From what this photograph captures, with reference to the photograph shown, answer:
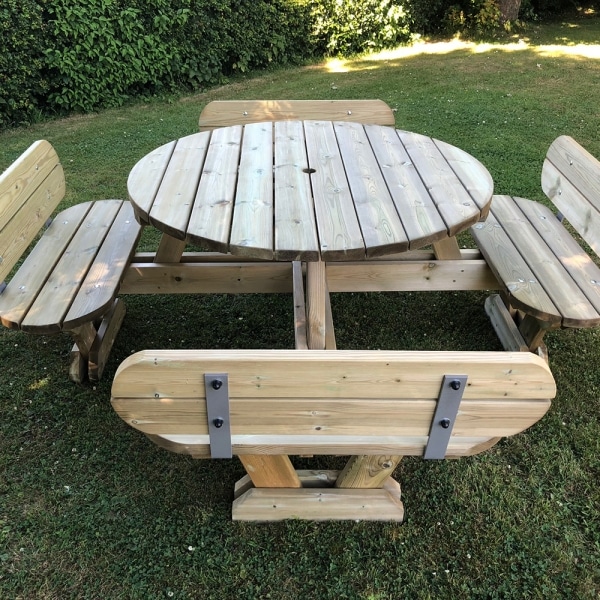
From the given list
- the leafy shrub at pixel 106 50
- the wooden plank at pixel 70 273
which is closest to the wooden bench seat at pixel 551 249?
the wooden plank at pixel 70 273

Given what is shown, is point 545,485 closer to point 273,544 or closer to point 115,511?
point 273,544

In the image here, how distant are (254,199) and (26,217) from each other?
1.22 meters

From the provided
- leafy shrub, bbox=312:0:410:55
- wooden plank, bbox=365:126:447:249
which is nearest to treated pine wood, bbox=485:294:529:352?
wooden plank, bbox=365:126:447:249

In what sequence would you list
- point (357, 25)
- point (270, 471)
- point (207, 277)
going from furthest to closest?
point (357, 25) → point (207, 277) → point (270, 471)

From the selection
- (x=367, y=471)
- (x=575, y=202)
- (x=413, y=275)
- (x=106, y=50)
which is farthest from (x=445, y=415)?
(x=106, y=50)

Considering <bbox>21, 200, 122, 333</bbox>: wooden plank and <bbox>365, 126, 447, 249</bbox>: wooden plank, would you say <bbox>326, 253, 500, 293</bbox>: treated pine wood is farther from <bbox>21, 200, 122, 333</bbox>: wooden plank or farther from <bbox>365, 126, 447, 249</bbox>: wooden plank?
<bbox>21, 200, 122, 333</bbox>: wooden plank

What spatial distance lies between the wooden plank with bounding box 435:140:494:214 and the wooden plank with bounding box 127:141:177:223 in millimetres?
1254

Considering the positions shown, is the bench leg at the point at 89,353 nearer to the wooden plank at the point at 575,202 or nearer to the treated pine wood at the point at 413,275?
the treated pine wood at the point at 413,275

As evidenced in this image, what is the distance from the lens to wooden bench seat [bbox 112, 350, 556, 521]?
136 centimetres

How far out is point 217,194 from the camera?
6.75 feet

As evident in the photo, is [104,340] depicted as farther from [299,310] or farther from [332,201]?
[332,201]

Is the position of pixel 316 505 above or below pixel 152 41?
below

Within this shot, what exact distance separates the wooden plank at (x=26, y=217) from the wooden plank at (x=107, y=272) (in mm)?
306

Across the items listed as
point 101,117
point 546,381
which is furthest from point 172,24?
point 546,381
